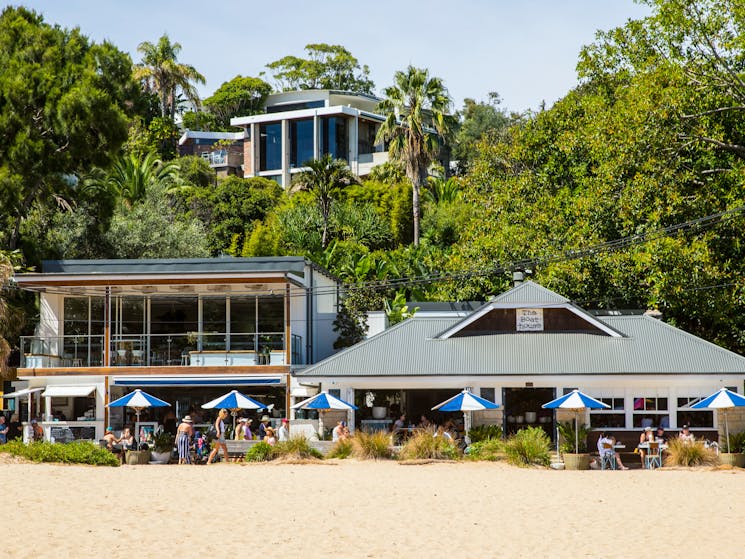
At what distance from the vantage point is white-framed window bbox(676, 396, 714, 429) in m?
31.9

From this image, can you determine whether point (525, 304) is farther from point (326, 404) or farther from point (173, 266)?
point (173, 266)

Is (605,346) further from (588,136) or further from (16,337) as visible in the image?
(16,337)

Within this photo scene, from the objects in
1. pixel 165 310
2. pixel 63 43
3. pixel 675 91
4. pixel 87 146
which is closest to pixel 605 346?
pixel 675 91

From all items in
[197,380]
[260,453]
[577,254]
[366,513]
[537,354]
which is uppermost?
[577,254]

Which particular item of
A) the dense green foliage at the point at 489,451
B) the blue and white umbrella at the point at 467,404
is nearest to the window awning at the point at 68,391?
the blue and white umbrella at the point at 467,404

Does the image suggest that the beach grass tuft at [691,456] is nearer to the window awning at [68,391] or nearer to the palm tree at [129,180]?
the window awning at [68,391]

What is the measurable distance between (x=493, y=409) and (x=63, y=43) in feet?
71.2

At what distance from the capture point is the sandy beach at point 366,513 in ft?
57.5

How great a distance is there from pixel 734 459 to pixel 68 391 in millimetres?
20290

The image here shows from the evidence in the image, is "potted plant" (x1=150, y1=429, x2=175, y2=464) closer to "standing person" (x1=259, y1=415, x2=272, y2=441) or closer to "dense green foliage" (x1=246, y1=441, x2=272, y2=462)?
"dense green foliage" (x1=246, y1=441, x2=272, y2=462)

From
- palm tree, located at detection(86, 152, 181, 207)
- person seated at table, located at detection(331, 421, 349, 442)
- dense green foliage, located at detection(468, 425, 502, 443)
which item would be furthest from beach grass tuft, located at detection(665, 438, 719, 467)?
palm tree, located at detection(86, 152, 181, 207)

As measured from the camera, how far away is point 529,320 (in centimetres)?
3488

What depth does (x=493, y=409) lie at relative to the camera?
31438mm

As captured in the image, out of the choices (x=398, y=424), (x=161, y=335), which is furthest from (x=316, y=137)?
(x=398, y=424)
